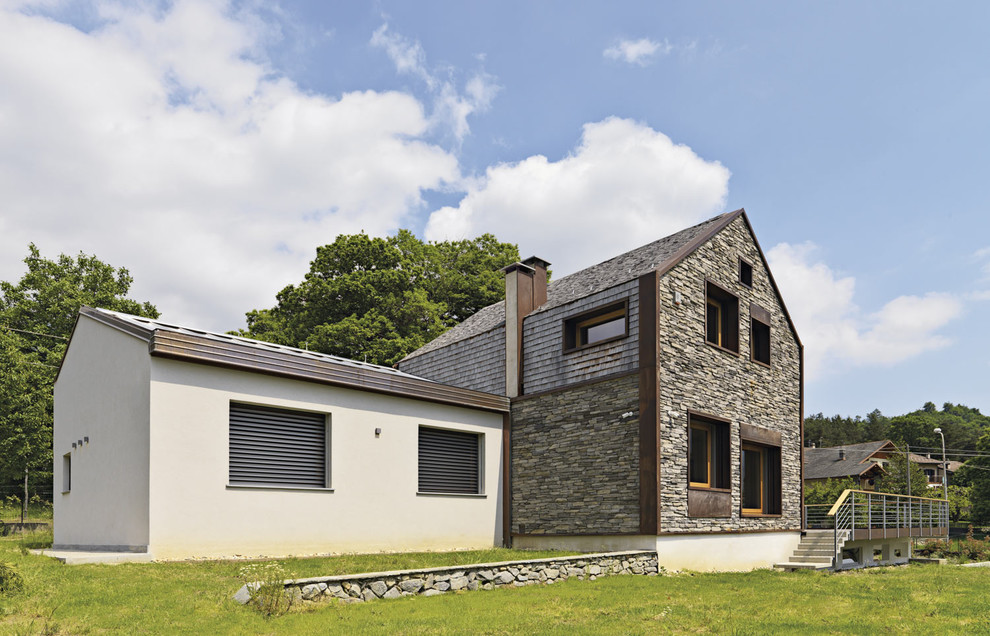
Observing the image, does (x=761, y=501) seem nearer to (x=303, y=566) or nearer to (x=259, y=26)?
(x=303, y=566)

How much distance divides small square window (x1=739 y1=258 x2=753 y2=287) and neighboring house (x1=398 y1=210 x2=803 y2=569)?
0.17 feet

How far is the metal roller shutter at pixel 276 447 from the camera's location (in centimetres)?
1226

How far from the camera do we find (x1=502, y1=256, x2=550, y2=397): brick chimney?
1722cm

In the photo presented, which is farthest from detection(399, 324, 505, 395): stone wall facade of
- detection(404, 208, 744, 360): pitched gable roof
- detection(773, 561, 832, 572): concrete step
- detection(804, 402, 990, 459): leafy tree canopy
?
detection(804, 402, 990, 459): leafy tree canopy

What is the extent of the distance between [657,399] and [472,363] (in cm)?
644

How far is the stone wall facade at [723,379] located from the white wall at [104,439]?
9.44 metres

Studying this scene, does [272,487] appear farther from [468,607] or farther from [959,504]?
[959,504]

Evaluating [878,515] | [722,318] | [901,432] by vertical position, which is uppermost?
[722,318]

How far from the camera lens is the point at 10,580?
24.6 ft

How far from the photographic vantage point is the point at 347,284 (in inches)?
1326

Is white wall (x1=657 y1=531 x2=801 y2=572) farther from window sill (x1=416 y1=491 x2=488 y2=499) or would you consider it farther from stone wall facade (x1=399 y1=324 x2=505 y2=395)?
stone wall facade (x1=399 y1=324 x2=505 y2=395)

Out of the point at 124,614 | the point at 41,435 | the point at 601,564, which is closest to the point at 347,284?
the point at 41,435

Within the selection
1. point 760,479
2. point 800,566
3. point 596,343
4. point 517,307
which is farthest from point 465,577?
point 760,479

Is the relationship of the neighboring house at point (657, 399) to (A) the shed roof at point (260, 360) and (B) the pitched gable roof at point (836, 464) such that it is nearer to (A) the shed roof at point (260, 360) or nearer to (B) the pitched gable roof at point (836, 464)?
(A) the shed roof at point (260, 360)
